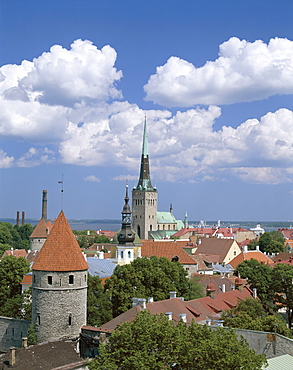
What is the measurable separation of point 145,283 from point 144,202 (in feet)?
353

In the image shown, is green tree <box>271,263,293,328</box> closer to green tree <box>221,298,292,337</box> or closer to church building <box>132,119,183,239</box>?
green tree <box>221,298,292,337</box>

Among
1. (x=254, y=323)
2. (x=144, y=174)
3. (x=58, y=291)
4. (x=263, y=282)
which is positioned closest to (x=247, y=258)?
(x=263, y=282)

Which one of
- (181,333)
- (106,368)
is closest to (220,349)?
(181,333)

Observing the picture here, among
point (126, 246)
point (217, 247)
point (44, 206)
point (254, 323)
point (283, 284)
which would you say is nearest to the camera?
point (254, 323)

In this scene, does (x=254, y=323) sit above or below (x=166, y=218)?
below

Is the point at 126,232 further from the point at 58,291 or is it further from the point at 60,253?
the point at 58,291

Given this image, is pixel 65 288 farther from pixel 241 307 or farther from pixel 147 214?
pixel 147 214

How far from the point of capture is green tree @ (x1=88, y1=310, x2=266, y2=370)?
19.6 m

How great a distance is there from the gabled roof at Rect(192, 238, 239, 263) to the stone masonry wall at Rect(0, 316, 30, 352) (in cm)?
4882

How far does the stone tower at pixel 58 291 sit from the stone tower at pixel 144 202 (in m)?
115

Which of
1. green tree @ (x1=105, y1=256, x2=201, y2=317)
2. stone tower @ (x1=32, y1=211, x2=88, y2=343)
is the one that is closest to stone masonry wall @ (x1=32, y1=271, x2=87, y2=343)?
stone tower @ (x1=32, y1=211, x2=88, y2=343)

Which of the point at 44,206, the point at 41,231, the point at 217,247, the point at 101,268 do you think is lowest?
the point at 101,268

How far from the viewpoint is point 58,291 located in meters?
32.7

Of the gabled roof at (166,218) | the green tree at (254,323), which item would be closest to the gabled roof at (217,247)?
the green tree at (254,323)
